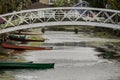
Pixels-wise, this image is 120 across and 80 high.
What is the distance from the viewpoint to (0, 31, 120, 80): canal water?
69581 mm

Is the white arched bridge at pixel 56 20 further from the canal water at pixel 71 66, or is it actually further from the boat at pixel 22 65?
the boat at pixel 22 65

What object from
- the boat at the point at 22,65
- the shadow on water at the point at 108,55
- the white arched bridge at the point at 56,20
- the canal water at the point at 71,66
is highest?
the white arched bridge at the point at 56,20

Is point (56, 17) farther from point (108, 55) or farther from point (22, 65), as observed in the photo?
point (22, 65)

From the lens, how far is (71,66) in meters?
77.8

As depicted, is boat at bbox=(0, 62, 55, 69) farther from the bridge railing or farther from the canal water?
the bridge railing

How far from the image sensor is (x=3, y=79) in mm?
66375

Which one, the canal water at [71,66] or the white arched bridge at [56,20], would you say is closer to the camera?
the canal water at [71,66]

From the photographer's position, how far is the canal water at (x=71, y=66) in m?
69.6

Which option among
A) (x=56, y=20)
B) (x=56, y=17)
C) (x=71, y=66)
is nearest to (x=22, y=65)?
(x=71, y=66)

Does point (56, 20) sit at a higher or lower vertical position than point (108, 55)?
higher

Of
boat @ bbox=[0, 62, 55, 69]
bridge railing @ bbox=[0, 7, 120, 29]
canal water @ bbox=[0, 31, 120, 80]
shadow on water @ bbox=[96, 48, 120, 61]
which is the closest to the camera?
canal water @ bbox=[0, 31, 120, 80]

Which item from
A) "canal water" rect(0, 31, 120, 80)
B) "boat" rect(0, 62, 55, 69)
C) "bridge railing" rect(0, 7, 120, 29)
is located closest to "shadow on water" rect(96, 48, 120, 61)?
"canal water" rect(0, 31, 120, 80)

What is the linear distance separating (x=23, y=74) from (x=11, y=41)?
4268 centimetres

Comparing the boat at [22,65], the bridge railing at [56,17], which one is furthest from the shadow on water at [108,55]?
the boat at [22,65]
